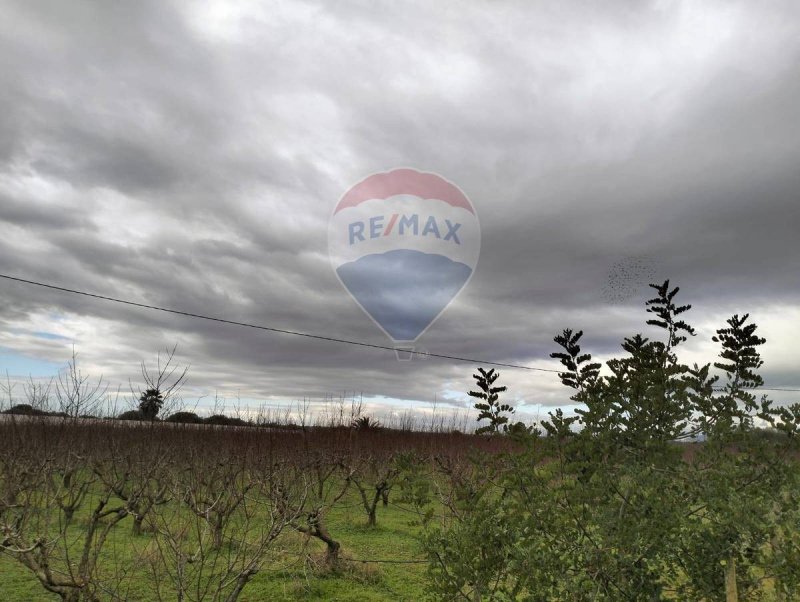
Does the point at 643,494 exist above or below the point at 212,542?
above

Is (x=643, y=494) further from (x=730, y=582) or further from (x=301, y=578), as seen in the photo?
(x=301, y=578)

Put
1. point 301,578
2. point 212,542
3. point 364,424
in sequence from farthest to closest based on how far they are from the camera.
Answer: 1. point 364,424
2. point 212,542
3. point 301,578

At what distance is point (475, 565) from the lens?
10.5 feet

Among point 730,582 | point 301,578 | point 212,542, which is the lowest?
point 301,578

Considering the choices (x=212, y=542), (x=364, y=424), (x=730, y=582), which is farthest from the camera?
(x=364, y=424)

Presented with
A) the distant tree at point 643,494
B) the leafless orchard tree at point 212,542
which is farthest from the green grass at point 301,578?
the distant tree at point 643,494

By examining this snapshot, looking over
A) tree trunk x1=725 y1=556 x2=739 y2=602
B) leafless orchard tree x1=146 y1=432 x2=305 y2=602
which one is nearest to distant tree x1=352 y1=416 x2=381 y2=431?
leafless orchard tree x1=146 y1=432 x2=305 y2=602

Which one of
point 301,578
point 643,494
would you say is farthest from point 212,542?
point 643,494

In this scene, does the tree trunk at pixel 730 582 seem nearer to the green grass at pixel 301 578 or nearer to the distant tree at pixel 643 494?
Answer: the distant tree at pixel 643 494

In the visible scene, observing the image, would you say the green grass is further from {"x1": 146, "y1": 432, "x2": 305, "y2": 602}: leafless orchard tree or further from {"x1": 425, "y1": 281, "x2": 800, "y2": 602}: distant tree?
{"x1": 425, "y1": 281, "x2": 800, "y2": 602}: distant tree

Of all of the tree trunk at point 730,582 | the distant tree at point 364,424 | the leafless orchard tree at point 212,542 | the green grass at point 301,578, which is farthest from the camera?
the distant tree at point 364,424

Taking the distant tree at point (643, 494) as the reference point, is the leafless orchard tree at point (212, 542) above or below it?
below

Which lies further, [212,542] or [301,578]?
[212,542]

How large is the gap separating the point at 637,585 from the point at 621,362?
1135 millimetres
